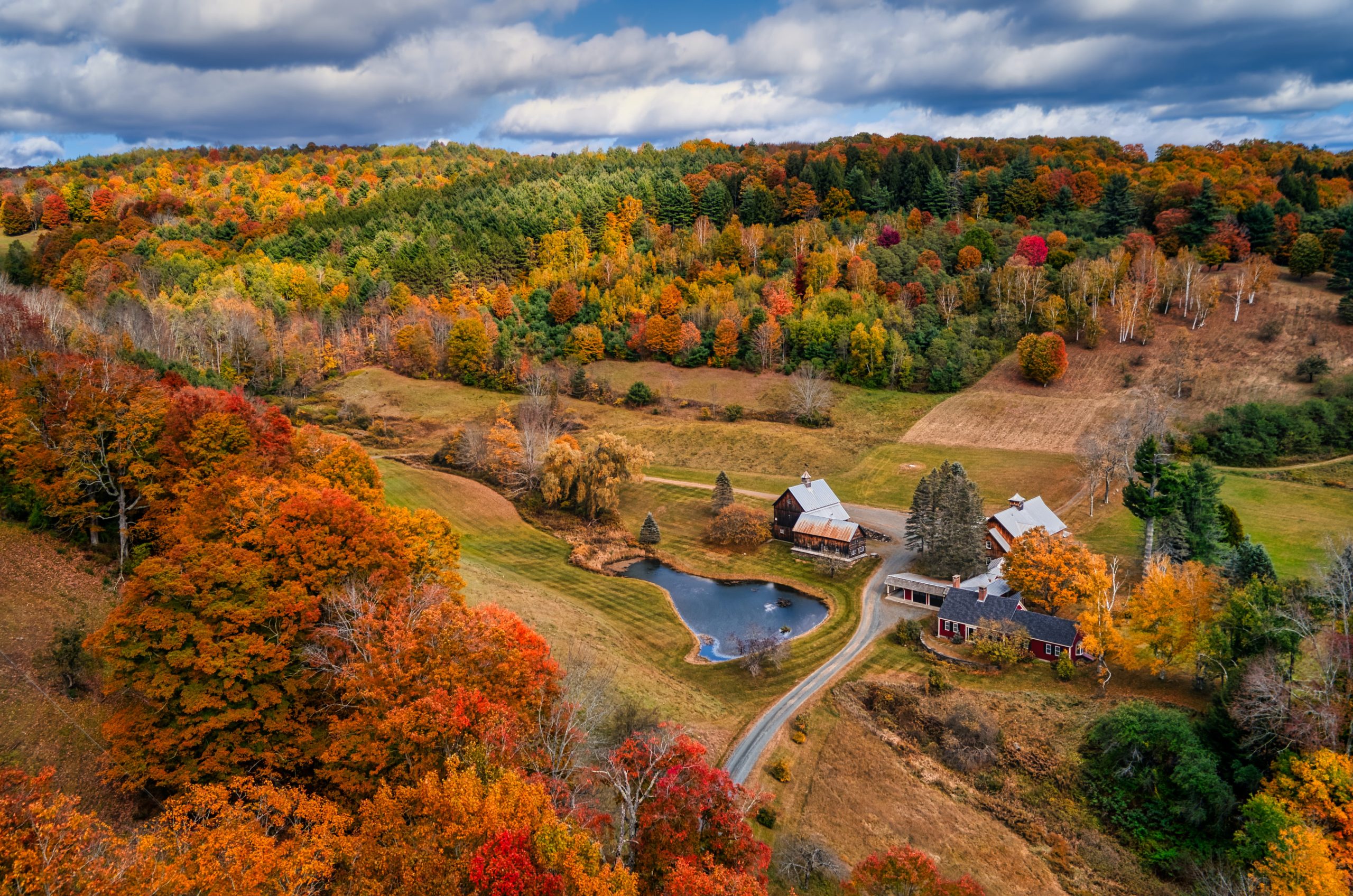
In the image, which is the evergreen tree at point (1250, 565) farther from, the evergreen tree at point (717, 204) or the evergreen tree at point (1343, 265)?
the evergreen tree at point (717, 204)

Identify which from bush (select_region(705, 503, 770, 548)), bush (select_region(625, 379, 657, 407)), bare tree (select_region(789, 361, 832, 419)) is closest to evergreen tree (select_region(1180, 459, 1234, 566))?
bush (select_region(705, 503, 770, 548))

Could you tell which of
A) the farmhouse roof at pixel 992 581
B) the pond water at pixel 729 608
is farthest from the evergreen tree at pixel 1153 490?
the pond water at pixel 729 608

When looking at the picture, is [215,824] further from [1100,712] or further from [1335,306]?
[1335,306]

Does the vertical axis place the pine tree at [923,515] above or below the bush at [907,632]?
above

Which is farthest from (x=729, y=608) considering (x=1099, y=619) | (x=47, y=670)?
(x=47, y=670)

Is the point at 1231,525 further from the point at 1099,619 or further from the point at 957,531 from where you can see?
the point at 1099,619

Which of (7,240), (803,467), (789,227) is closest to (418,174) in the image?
(7,240)
